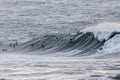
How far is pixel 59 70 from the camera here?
18.0 meters

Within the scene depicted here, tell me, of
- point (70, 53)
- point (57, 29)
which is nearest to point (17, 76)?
point (70, 53)

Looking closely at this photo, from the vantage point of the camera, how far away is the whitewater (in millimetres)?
17547

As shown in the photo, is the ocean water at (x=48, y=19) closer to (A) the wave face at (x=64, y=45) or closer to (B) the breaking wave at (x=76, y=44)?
(A) the wave face at (x=64, y=45)

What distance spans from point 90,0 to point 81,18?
22.1 meters

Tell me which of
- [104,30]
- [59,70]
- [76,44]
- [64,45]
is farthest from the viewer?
[104,30]

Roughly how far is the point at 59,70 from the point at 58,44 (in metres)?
11.5

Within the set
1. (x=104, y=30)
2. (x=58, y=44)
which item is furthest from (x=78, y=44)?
(x=104, y=30)

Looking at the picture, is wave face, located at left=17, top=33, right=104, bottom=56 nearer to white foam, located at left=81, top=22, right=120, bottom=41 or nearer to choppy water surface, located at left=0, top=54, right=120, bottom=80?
white foam, located at left=81, top=22, right=120, bottom=41

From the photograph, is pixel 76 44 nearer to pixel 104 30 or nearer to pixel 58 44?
pixel 58 44

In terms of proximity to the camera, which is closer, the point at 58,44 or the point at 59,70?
the point at 59,70

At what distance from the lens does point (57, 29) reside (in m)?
37.5

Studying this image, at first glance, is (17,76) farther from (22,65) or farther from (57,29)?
(57,29)

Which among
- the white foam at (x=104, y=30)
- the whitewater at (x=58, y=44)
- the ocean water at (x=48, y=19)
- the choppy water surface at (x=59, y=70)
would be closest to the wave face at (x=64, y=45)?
the whitewater at (x=58, y=44)

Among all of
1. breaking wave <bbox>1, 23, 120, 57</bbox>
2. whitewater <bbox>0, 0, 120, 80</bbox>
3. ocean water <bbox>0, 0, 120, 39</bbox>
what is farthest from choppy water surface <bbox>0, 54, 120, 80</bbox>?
ocean water <bbox>0, 0, 120, 39</bbox>
